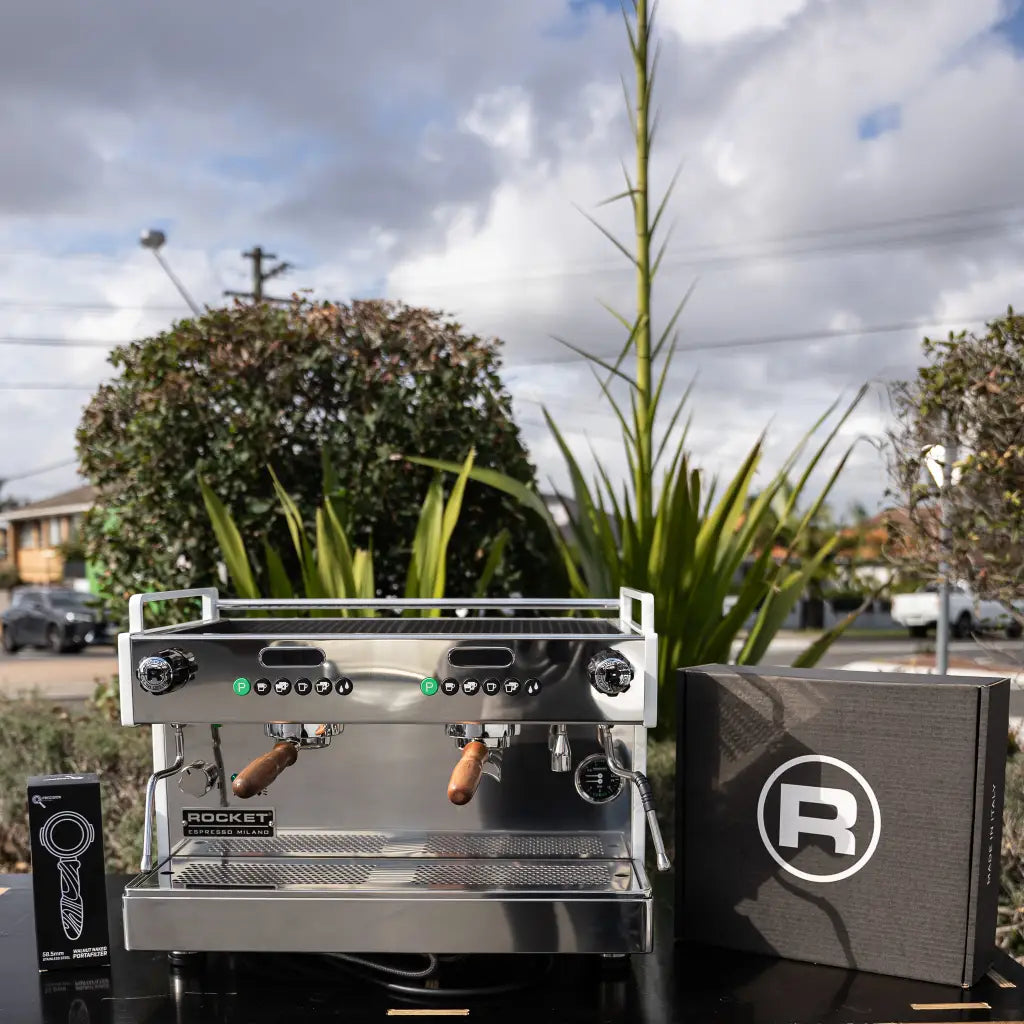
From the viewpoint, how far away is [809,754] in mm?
1582

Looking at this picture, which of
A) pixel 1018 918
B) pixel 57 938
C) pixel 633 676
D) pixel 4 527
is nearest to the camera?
pixel 633 676

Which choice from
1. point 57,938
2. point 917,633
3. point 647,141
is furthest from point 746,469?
point 917,633

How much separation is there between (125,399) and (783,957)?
3.58m

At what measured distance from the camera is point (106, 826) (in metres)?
3.18

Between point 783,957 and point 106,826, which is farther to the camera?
point 106,826

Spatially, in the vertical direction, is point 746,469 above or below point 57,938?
above

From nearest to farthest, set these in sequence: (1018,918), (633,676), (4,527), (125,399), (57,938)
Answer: (633,676) → (57,938) → (1018,918) → (125,399) → (4,527)

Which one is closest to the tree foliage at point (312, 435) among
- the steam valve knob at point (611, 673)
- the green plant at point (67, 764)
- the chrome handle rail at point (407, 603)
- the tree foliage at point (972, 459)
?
the green plant at point (67, 764)

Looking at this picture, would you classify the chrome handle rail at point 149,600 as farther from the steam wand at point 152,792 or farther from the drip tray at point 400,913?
the drip tray at point 400,913

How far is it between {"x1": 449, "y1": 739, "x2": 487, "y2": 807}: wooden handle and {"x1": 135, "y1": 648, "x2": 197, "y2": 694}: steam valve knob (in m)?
0.43

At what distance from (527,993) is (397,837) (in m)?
0.36

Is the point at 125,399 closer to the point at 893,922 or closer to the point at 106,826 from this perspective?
the point at 106,826

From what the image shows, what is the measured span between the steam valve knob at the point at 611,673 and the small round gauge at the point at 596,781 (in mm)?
270

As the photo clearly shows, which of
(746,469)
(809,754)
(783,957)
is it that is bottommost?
(783,957)
